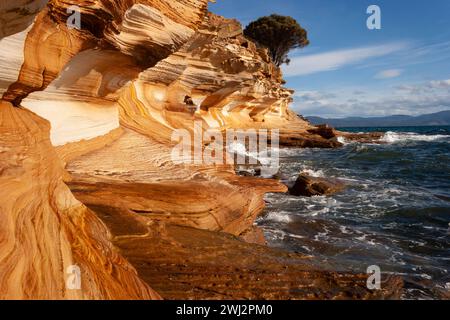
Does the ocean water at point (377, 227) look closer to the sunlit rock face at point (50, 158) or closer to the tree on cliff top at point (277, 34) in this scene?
the sunlit rock face at point (50, 158)

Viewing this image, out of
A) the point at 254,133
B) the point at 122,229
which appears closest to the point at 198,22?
the point at 122,229

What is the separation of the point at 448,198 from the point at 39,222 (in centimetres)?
1049

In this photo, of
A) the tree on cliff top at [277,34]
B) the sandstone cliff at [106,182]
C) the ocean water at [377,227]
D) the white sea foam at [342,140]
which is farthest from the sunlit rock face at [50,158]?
the tree on cliff top at [277,34]

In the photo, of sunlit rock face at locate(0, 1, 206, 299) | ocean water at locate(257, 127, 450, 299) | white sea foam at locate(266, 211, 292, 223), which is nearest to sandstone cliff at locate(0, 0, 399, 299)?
sunlit rock face at locate(0, 1, 206, 299)

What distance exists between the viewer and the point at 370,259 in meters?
5.79

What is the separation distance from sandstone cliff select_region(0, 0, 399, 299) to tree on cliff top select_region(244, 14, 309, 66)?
1631 inches

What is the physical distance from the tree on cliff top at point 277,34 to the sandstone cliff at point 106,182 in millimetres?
41416

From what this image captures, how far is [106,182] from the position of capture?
4.77 meters

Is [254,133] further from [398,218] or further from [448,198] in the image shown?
[398,218]

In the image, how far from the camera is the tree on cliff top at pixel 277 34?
1833 inches

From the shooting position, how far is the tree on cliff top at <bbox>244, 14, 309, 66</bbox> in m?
46.6

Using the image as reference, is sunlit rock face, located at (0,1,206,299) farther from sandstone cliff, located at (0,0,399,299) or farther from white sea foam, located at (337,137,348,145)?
white sea foam, located at (337,137,348,145)

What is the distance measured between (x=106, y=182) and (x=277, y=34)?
45256 mm

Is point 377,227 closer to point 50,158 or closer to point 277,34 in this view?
point 50,158
